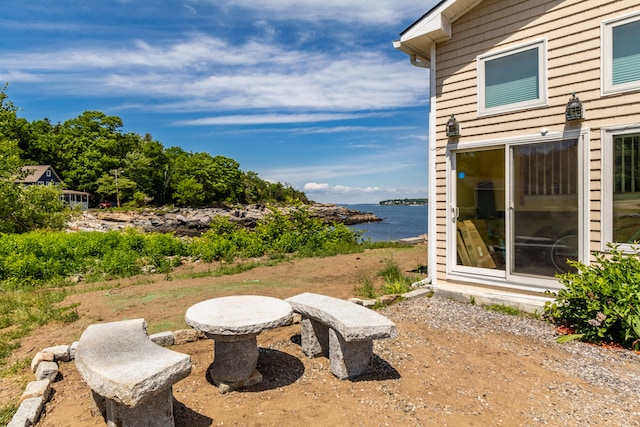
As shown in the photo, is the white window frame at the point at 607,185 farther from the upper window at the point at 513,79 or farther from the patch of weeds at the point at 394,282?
the patch of weeds at the point at 394,282

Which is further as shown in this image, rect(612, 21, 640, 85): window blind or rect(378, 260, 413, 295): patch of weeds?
rect(378, 260, 413, 295): patch of weeds

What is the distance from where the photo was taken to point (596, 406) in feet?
8.80

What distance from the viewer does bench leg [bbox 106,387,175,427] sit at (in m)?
2.13

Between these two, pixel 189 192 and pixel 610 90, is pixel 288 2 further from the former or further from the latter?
pixel 189 192

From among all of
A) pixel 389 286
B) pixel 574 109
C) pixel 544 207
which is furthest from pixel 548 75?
pixel 389 286

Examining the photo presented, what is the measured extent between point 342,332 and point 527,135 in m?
4.00

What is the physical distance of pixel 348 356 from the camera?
308cm

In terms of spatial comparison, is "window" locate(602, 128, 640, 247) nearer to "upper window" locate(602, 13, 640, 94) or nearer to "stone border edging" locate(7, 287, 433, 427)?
"upper window" locate(602, 13, 640, 94)

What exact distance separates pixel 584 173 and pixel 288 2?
7.22 meters

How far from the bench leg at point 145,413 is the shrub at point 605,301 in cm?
403

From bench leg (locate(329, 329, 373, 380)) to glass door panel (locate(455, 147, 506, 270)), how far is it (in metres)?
3.18

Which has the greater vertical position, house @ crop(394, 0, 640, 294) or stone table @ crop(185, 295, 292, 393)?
house @ crop(394, 0, 640, 294)

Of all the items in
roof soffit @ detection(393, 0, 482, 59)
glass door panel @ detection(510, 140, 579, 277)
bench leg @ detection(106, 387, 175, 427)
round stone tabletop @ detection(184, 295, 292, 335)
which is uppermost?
roof soffit @ detection(393, 0, 482, 59)

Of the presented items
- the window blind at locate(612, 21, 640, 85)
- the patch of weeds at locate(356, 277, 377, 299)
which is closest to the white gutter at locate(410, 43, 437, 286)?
the patch of weeds at locate(356, 277, 377, 299)
